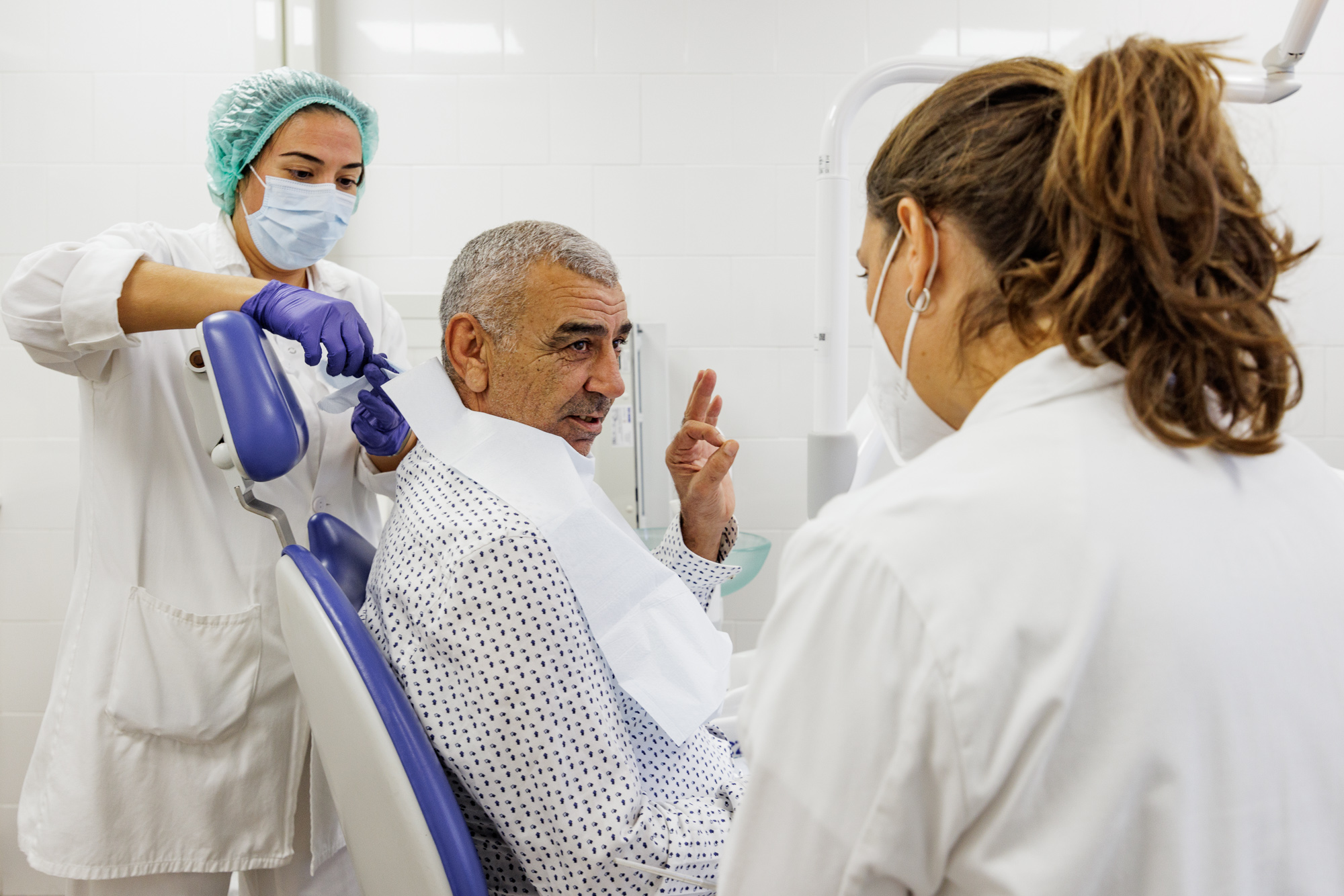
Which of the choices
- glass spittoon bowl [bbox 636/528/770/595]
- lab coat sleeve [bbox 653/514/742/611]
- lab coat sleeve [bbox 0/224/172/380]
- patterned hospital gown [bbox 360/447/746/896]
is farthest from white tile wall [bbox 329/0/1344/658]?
patterned hospital gown [bbox 360/447/746/896]

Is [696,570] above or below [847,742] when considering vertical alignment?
below

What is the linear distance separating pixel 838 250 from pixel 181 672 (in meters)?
1.25

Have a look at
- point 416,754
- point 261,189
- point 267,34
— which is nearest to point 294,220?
point 261,189

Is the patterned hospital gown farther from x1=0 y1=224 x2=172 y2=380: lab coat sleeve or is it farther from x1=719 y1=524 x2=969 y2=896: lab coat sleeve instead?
x1=0 y1=224 x2=172 y2=380: lab coat sleeve

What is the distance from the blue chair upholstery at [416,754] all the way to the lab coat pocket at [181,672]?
434 mm

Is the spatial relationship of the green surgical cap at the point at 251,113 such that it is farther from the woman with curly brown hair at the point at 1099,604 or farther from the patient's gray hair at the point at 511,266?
the woman with curly brown hair at the point at 1099,604

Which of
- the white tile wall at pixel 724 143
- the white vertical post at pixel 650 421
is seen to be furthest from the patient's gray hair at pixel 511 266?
the white tile wall at pixel 724 143

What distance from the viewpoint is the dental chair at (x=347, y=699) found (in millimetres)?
846

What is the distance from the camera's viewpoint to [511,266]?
115 centimetres

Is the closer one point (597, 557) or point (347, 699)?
point (347, 699)

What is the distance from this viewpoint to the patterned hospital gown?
888 millimetres

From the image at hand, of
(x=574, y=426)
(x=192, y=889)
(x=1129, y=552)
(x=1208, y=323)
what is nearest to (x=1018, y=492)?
(x=1129, y=552)

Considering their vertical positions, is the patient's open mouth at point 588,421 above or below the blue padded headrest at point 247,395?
below

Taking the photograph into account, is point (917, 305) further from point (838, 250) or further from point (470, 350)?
point (838, 250)
